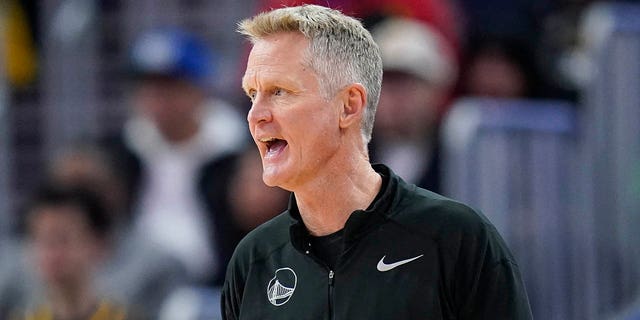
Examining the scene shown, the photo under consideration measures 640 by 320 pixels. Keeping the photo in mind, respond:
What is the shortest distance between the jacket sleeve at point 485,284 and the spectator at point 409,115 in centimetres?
343

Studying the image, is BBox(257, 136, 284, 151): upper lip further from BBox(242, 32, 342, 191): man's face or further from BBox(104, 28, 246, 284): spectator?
BBox(104, 28, 246, 284): spectator

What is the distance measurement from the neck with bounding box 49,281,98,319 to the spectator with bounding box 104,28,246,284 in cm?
75

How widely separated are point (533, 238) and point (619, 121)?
73cm

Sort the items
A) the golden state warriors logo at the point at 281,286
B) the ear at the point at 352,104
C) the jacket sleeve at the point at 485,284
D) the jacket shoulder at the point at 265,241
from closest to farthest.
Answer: the jacket sleeve at the point at 485,284, the ear at the point at 352,104, the golden state warriors logo at the point at 281,286, the jacket shoulder at the point at 265,241

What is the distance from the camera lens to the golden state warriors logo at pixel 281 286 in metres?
3.57

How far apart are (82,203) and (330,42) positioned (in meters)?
4.31

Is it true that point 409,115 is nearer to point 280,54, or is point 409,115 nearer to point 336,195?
point 336,195

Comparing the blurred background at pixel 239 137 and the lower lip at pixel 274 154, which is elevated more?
the lower lip at pixel 274 154

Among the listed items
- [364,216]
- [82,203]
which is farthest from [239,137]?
[364,216]

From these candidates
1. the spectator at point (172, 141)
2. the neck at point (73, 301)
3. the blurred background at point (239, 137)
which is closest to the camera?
the blurred background at point (239, 137)

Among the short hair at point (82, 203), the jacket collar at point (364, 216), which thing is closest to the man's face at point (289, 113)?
the jacket collar at point (364, 216)

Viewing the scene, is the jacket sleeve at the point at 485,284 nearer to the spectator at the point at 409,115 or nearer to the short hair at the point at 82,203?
the spectator at the point at 409,115

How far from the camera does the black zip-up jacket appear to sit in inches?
132

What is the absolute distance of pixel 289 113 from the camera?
134 inches
